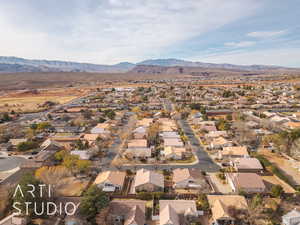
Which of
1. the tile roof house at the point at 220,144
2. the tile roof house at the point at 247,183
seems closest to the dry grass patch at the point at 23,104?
the tile roof house at the point at 220,144

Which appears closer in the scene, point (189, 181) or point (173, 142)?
point (189, 181)

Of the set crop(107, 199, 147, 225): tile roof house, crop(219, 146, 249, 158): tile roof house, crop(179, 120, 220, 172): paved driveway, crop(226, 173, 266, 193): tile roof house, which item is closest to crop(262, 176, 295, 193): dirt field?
crop(226, 173, 266, 193): tile roof house

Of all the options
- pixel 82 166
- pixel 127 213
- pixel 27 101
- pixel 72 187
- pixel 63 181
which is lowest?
pixel 72 187

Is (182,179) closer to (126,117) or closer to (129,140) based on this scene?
(129,140)

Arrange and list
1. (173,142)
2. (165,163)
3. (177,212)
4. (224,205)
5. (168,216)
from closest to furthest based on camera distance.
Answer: (168,216), (177,212), (224,205), (165,163), (173,142)

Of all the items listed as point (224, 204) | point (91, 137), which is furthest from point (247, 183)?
point (91, 137)

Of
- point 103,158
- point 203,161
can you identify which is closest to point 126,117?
point 103,158

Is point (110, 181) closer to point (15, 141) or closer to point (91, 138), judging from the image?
point (91, 138)

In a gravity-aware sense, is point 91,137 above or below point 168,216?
above
